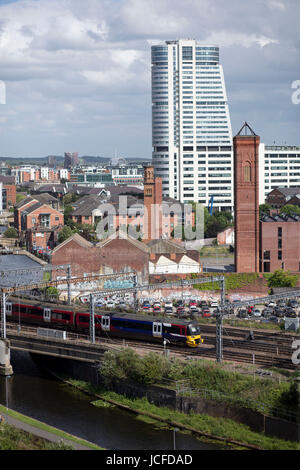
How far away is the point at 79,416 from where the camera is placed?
60.7ft

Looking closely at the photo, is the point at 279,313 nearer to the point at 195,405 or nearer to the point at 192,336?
the point at 192,336

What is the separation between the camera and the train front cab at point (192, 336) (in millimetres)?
21078

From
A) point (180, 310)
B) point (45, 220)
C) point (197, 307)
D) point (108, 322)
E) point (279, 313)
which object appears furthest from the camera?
point (45, 220)

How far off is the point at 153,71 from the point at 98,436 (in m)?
65.0

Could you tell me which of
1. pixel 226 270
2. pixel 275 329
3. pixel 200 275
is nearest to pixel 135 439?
pixel 275 329

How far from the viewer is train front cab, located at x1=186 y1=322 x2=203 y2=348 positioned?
21.1m

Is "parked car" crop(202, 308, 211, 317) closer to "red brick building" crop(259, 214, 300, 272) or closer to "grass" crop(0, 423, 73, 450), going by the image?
"red brick building" crop(259, 214, 300, 272)

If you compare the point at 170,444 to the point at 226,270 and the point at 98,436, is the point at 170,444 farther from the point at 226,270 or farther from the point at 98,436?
the point at 226,270

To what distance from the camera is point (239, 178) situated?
114ft

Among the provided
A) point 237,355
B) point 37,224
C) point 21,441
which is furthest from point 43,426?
point 37,224

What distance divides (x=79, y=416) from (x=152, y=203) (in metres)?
31.1

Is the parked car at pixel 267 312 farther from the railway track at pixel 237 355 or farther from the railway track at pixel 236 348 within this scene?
the railway track at pixel 237 355

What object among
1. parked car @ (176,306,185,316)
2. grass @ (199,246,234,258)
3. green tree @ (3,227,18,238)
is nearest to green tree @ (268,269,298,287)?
parked car @ (176,306,185,316)

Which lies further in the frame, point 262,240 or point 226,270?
point 226,270
